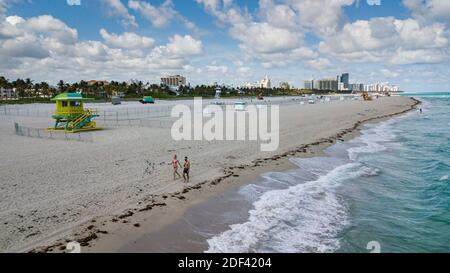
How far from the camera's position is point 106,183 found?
15523mm

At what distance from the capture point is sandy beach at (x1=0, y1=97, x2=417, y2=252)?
34.3 ft

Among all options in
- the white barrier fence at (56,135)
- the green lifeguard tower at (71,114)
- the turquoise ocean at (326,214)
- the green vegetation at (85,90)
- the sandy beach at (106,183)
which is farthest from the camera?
the green vegetation at (85,90)

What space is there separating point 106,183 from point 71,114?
20.8 meters

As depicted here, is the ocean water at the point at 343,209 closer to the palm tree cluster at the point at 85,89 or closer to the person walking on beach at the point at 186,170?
the person walking on beach at the point at 186,170

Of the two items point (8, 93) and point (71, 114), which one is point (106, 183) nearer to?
point (71, 114)

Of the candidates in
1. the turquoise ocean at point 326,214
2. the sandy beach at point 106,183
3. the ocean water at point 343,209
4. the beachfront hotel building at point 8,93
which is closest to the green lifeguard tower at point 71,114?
the sandy beach at point 106,183

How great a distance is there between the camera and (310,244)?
10.4 meters

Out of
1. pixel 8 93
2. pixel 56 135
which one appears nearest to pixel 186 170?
pixel 56 135

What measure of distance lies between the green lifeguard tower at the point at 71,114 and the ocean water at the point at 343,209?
22.0 m

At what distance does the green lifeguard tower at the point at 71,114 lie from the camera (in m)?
33.5

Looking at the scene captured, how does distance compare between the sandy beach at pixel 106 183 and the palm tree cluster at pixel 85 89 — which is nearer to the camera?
the sandy beach at pixel 106 183

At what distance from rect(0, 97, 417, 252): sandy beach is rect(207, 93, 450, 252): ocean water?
1.86 m
